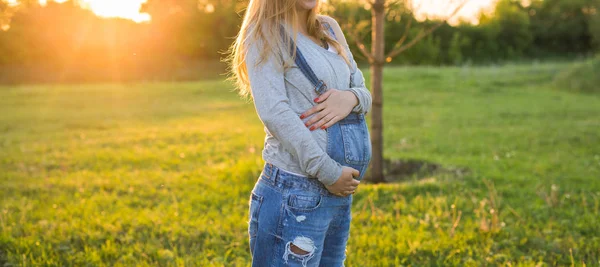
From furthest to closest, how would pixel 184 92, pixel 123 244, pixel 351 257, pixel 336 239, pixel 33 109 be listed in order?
pixel 184 92 < pixel 33 109 < pixel 123 244 < pixel 351 257 < pixel 336 239

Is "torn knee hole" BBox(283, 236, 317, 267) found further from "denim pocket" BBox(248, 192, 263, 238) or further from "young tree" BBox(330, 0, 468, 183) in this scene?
"young tree" BBox(330, 0, 468, 183)

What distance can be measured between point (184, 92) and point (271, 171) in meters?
18.3

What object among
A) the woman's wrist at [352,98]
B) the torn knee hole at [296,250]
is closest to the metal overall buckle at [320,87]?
the woman's wrist at [352,98]

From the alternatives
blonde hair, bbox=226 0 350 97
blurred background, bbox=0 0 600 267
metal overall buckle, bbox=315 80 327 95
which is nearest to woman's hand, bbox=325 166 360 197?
metal overall buckle, bbox=315 80 327 95

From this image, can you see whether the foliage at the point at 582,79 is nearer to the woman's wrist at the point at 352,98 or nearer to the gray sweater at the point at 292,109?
the woman's wrist at the point at 352,98

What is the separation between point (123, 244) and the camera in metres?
3.79

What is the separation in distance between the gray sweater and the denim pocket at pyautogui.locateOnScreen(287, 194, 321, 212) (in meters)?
0.09

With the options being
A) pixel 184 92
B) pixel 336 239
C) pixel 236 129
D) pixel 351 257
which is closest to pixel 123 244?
pixel 351 257

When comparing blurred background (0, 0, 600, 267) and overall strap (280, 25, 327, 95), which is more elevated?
overall strap (280, 25, 327, 95)

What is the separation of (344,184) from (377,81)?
3.50 meters

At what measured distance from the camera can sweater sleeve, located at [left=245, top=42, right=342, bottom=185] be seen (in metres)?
1.85

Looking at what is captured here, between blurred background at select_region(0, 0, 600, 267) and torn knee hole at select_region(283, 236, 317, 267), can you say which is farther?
blurred background at select_region(0, 0, 600, 267)

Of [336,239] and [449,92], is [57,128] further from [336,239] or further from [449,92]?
[449,92]

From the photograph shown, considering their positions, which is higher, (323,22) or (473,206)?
(323,22)
